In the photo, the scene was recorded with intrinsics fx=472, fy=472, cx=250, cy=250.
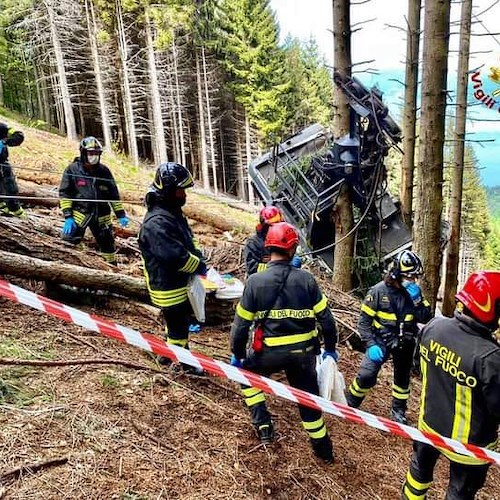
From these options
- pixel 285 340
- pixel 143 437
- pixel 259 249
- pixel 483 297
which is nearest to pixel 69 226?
pixel 259 249

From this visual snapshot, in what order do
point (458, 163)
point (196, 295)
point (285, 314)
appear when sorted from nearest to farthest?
point (285, 314), point (196, 295), point (458, 163)

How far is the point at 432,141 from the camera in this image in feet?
18.4

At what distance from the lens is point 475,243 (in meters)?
49.2

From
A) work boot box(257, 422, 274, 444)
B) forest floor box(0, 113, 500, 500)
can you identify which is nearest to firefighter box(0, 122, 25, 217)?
forest floor box(0, 113, 500, 500)

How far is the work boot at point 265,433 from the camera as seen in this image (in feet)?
11.6

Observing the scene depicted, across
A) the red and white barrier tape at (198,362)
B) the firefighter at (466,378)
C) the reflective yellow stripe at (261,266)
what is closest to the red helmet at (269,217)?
the reflective yellow stripe at (261,266)

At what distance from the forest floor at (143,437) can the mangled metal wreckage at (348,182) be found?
138 inches

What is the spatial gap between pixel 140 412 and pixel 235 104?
35.2 m

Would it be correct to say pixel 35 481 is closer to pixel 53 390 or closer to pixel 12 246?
pixel 53 390

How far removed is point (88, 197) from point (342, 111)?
3.91 meters

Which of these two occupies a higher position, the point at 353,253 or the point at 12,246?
the point at 12,246

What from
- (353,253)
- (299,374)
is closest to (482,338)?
(299,374)

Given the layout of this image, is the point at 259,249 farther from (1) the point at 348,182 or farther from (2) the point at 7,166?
(2) the point at 7,166

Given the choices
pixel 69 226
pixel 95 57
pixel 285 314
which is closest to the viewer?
pixel 285 314
